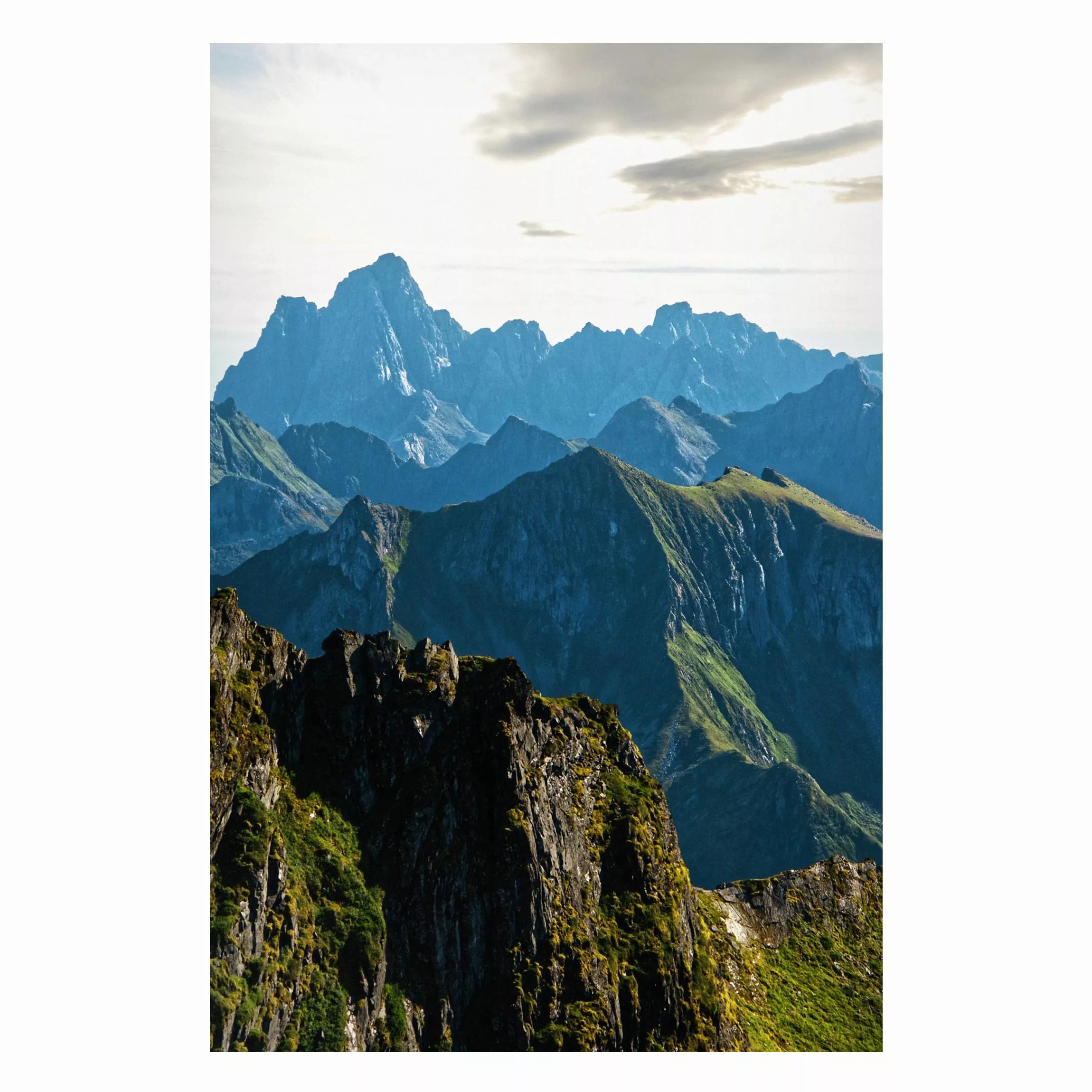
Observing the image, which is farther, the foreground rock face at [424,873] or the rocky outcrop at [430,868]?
the rocky outcrop at [430,868]

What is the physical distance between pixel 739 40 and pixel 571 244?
17126 millimetres

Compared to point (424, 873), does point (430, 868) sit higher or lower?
higher

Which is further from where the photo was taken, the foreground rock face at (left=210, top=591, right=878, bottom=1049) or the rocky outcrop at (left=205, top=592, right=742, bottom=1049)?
the rocky outcrop at (left=205, top=592, right=742, bottom=1049)

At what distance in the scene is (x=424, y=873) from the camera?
129 feet

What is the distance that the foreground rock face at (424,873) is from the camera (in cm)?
3550

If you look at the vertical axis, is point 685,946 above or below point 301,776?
below

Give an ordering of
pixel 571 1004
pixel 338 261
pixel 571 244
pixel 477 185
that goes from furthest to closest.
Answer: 1. pixel 338 261
2. pixel 571 244
3. pixel 477 185
4. pixel 571 1004

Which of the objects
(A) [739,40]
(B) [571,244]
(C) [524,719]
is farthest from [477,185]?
(C) [524,719]

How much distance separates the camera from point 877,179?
43.8m

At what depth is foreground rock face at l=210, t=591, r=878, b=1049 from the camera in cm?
3550
